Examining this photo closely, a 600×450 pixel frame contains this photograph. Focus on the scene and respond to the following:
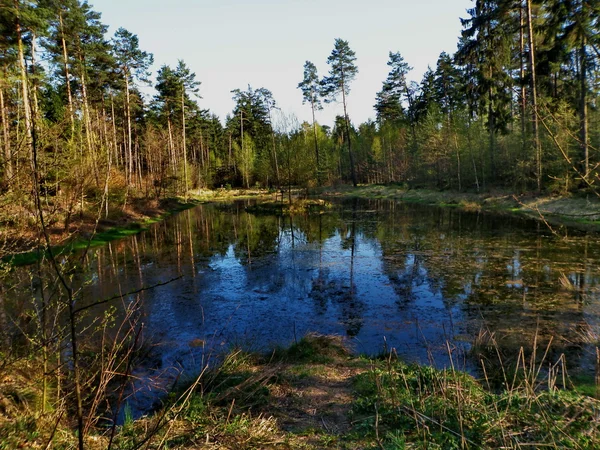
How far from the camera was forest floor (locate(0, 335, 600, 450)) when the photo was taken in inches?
132

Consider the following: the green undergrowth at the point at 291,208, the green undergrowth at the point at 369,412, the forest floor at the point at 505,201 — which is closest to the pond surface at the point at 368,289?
the green undergrowth at the point at 369,412

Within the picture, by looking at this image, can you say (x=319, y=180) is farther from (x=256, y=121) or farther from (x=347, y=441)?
(x=347, y=441)

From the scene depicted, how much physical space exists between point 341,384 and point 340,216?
23.9 metres

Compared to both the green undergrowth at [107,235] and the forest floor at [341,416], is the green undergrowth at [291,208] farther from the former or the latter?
the forest floor at [341,416]

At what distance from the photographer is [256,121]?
70.3 meters

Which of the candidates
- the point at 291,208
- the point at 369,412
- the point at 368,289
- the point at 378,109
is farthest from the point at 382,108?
the point at 369,412

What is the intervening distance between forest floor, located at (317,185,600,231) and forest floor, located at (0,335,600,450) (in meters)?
4.52

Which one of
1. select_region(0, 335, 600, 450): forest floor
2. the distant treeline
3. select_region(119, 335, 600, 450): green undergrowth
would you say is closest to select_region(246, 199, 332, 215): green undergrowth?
the distant treeline

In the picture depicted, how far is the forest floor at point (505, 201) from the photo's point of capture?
20172mm

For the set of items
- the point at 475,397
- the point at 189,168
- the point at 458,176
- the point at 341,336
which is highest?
the point at 189,168

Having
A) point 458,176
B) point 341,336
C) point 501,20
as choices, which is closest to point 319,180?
point 458,176

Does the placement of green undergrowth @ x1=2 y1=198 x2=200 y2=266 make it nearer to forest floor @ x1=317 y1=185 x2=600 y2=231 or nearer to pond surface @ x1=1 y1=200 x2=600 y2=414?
pond surface @ x1=1 y1=200 x2=600 y2=414

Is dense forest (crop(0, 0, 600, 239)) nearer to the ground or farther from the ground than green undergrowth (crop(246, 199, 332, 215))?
farther from the ground

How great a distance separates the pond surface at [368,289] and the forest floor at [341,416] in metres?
0.73
